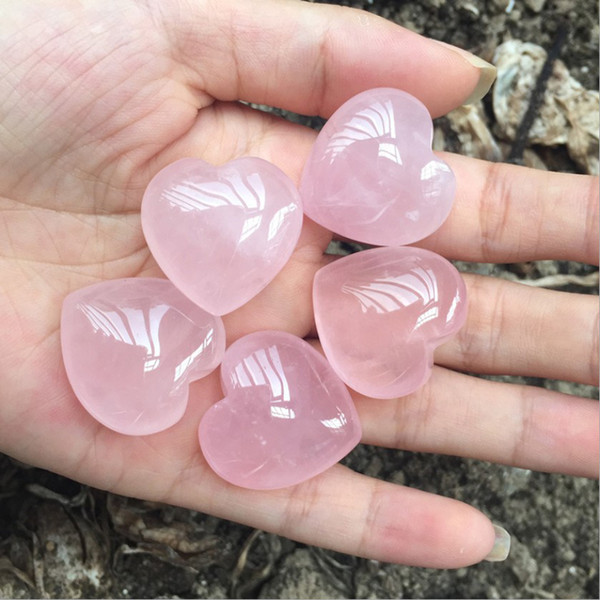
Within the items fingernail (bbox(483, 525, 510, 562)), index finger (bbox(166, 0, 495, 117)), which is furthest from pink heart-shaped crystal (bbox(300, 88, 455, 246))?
fingernail (bbox(483, 525, 510, 562))

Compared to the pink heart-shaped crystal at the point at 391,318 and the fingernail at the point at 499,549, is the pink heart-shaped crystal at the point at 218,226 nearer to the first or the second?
the pink heart-shaped crystal at the point at 391,318

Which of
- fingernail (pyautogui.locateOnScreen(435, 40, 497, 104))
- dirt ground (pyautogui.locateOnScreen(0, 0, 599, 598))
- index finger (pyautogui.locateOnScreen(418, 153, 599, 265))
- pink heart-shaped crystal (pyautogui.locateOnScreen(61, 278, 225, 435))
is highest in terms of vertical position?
fingernail (pyautogui.locateOnScreen(435, 40, 497, 104))

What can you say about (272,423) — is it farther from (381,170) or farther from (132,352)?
(381,170)

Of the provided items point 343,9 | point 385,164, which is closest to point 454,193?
point 385,164

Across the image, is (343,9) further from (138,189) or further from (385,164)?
(138,189)

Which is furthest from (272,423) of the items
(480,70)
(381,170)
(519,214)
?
(480,70)

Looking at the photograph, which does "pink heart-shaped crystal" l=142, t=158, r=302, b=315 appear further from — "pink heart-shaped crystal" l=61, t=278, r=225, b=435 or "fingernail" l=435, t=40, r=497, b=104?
"fingernail" l=435, t=40, r=497, b=104
